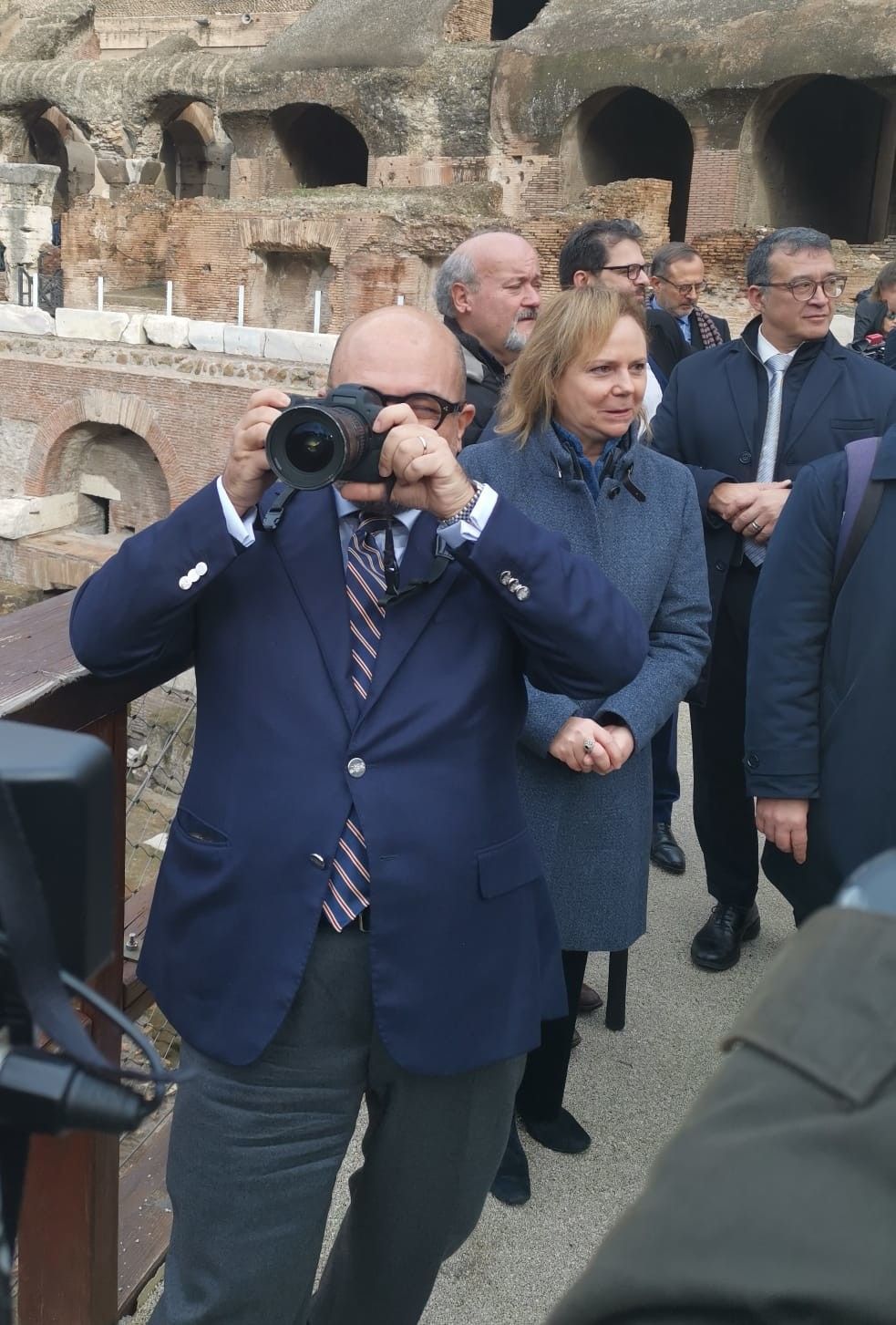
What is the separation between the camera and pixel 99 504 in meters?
17.6

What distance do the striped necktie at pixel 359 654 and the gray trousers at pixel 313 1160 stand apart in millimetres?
52

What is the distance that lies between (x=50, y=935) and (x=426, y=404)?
45.0 inches

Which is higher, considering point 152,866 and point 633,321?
point 633,321

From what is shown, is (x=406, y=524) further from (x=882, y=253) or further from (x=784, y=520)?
(x=882, y=253)

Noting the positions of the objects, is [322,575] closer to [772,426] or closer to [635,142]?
[772,426]

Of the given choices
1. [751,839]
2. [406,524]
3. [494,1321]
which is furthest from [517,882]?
[751,839]

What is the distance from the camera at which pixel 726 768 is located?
3648mm

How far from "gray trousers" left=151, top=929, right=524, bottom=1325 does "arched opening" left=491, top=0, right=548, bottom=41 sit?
26.5 metres

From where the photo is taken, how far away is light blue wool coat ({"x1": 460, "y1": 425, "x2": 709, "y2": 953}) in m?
2.53

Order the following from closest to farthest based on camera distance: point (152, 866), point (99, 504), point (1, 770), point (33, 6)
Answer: point (1, 770) < point (152, 866) < point (99, 504) < point (33, 6)

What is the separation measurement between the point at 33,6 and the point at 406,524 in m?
32.3

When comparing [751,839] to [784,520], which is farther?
[751,839]

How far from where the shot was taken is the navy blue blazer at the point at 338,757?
179cm

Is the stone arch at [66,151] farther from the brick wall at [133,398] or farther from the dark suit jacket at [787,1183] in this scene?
the dark suit jacket at [787,1183]
